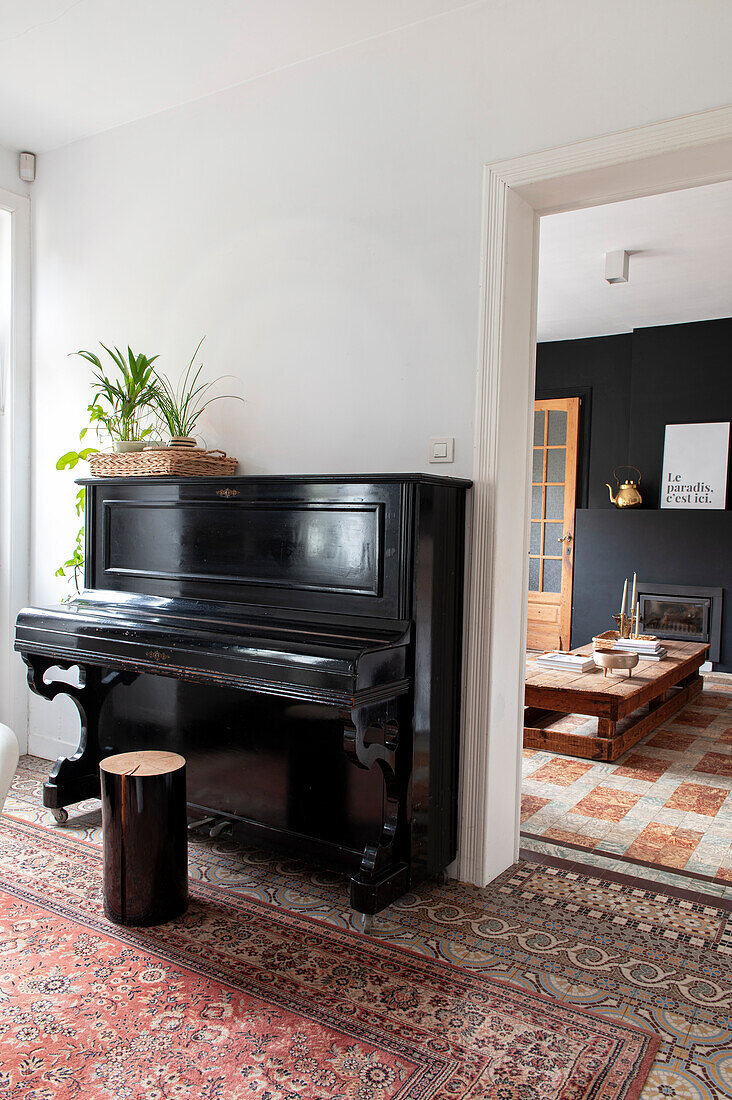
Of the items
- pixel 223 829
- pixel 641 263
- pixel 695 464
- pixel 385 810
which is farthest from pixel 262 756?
pixel 695 464

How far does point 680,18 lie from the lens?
2230mm

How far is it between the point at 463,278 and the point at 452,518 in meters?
0.79

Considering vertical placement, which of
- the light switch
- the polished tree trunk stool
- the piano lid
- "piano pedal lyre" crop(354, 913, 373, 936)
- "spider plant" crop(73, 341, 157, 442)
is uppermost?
"spider plant" crop(73, 341, 157, 442)

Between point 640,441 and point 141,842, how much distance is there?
5.98 meters

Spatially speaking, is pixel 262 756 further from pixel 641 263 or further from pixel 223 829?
pixel 641 263

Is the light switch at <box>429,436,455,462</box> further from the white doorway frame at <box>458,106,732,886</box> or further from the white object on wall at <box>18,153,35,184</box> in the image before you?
the white object on wall at <box>18,153,35,184</box>

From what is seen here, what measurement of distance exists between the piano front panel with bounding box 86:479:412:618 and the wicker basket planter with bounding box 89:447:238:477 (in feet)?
0.18

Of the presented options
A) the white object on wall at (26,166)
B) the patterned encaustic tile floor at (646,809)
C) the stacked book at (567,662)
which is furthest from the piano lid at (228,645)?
the stacked book at (567,662)

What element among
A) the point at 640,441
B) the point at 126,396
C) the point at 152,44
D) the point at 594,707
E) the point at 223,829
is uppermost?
the point at 152,44

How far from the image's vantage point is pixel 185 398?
134 inches

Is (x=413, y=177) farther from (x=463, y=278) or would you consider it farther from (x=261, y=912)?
(x=261, y=912)

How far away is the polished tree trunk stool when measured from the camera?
2.32m

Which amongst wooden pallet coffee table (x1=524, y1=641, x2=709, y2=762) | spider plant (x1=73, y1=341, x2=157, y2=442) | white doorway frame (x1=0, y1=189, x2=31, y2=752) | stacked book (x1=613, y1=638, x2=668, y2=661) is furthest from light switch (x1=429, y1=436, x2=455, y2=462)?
stacked book (x1=613, y1=638, x2=668, y2=661)

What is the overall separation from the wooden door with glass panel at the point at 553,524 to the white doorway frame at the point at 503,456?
4946 millimetres
